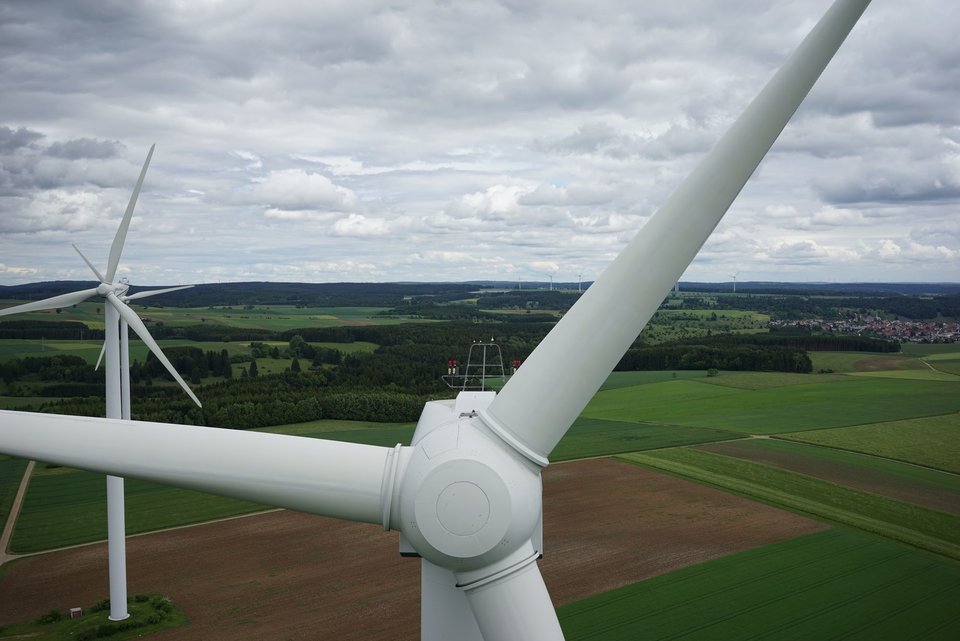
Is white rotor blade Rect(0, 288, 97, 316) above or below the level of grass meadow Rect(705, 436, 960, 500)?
above

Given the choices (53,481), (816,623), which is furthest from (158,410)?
(816,623)

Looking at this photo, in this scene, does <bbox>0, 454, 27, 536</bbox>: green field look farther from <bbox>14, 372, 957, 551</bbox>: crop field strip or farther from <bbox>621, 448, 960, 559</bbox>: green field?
<bbox>621, 448, 960, 559</bbox>: green field

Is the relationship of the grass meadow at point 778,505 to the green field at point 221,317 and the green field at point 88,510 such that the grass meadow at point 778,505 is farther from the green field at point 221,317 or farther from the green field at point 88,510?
the green field at point 221,317

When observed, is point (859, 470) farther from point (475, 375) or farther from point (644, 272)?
point (644, 272)

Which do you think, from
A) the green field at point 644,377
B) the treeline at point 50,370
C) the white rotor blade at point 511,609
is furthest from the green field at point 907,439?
the treeline at point 50,370

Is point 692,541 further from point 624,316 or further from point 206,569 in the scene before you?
point 624,316

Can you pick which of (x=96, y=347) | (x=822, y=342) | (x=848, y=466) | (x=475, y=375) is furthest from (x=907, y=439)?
(x=96, y=347)

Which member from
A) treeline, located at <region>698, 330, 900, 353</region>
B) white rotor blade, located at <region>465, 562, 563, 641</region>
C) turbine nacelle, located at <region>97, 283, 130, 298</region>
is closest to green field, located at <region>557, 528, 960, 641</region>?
white rotor blade, located at <region>465, 562, 563, 641</region>

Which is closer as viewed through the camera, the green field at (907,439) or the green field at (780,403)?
the green field at (907,439)
